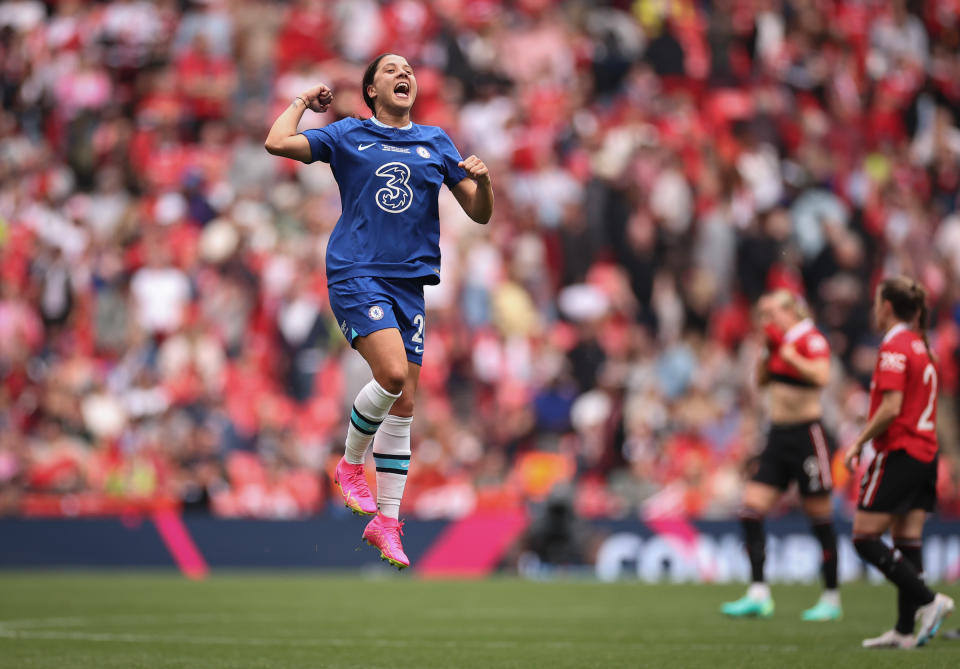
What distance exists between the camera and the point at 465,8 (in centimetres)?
2295

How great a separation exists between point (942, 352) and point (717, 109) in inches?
208

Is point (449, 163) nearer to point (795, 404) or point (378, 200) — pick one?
point (378, 200)

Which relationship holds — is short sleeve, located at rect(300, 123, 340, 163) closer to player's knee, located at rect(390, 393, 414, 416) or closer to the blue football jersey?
the blue football jersey

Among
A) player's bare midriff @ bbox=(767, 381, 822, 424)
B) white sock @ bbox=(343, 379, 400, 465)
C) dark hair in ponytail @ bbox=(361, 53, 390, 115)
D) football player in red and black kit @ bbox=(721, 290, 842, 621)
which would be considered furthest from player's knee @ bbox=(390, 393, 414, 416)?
player's bare midriff @ bbox=(767, 381, 822, 424)

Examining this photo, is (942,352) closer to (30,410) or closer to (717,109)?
(717,109)

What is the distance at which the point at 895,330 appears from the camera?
8953mm

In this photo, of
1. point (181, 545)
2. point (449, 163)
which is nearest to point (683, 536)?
point (181, 545)

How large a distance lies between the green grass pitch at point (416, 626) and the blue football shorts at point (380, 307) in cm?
185

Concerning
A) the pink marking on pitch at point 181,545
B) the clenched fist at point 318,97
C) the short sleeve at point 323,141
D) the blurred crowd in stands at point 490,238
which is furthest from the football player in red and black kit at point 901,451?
the pink marking on pitch at point 181,545

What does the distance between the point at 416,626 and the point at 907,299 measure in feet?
14.1

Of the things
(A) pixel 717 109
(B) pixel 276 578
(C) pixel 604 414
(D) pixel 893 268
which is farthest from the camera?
(A) pixel 717 109

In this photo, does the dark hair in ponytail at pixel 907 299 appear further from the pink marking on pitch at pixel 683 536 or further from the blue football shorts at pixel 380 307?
the pink marking on pitch at pixel 683 536

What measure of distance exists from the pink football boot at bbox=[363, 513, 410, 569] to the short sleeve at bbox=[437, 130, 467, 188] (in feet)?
6.50

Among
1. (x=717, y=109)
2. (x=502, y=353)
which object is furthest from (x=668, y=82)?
(x=502, y=353)
